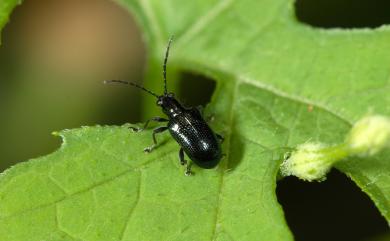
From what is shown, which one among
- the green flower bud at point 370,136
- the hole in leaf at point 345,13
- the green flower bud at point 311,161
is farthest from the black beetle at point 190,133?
the hole in leaf at point 345,13


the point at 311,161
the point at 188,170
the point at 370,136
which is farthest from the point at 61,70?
the point at 370,136

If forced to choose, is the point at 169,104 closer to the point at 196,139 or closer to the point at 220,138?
the point at 196,139

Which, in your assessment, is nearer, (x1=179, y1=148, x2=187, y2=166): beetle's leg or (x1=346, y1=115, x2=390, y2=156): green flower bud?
(x1=346, y1=115, x2=390, y2=156): green flower bud

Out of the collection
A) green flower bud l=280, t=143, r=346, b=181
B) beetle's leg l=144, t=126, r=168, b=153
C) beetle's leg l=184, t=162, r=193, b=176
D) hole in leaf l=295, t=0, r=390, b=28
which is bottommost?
hole in leaf l=295, t=0, r=390, b=28

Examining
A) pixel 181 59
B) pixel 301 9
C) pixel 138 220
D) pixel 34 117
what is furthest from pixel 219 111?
pixel 34 117

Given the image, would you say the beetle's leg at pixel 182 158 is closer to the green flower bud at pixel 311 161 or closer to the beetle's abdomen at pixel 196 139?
the beetle's abdomen at pixel 196 139

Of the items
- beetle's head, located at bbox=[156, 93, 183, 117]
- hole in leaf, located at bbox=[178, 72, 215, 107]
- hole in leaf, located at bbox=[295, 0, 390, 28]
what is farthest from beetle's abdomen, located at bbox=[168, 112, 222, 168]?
hole in leaf, located at bbox=[295, 0, 390, 28]

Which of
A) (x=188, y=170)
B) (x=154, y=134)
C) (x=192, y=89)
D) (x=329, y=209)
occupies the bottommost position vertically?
(x=329, y=209)

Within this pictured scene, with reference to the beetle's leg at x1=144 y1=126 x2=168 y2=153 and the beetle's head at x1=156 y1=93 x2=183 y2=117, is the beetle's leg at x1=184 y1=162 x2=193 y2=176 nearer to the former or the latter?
the beetle's leg at x1=144 y1=126 x2=168 y2=153
